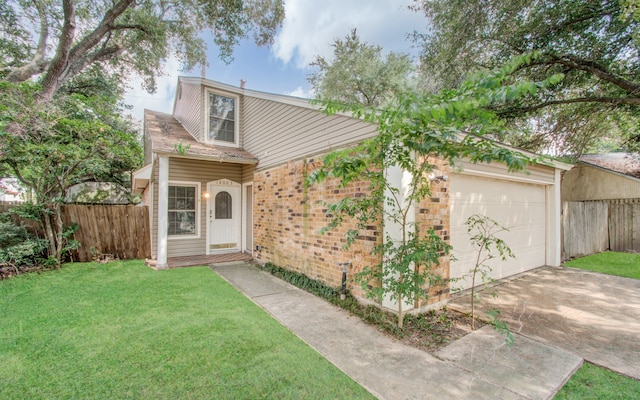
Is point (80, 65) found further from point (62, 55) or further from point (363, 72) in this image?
point (363, 72)

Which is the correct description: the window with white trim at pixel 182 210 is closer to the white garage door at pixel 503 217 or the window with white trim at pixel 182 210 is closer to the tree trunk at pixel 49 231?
the tree trunk at pixel 49 231

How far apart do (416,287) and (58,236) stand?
26.4 feet

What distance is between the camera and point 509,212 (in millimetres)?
5781

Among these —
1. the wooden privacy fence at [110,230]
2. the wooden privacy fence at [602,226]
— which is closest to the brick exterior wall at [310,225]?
the wooden privacy fence at [110,230]

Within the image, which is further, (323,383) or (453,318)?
(453,318)

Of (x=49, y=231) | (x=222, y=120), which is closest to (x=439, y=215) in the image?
(x=222, y=120)

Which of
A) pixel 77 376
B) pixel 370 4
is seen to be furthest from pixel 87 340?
pixel 370 4

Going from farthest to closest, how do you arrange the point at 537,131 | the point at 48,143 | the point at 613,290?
the point at 537,131, the point at 48,143, the point at 613,290

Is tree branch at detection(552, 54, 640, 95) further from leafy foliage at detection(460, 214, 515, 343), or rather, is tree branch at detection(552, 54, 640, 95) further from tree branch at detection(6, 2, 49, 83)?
tree branch at detection(6, 2, 49, 83)

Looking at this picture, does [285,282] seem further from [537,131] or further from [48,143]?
[537,131]

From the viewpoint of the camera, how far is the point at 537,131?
9.57m

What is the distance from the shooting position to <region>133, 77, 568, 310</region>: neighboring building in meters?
4.60

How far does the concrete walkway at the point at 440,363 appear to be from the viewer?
7.54 ft

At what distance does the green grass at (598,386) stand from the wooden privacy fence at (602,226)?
679 cm
